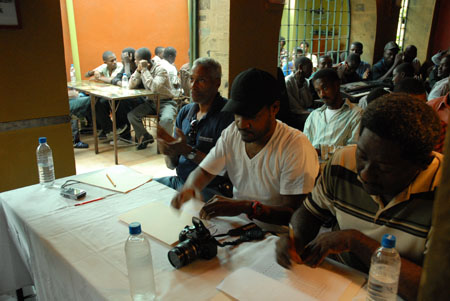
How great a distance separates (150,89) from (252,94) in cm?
382

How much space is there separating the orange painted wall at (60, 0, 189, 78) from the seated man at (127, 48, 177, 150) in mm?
2099

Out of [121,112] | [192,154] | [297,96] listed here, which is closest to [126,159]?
[121,112]

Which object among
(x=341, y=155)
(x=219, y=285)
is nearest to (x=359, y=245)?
(x=341, y=155)

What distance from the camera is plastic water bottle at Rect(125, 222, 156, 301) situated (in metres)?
1.13

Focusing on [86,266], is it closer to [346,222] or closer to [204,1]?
[346,222]

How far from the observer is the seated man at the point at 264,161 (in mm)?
1618

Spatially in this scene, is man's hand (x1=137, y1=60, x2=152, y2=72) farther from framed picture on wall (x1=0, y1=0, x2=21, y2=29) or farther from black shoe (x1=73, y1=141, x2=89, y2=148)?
framed picture on wall (x1=0, y1=0, x2=21, y2=29)

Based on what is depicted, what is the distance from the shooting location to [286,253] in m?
1.28

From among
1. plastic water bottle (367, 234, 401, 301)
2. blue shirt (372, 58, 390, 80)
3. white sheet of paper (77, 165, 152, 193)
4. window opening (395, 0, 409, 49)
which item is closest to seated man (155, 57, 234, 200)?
white sheet of paper (77, 165, 152, 193)

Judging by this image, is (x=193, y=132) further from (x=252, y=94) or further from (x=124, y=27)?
(x=124, y=27)

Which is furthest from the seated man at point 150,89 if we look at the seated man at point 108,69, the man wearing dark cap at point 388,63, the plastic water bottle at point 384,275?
the plastic water bottle at point 384,275

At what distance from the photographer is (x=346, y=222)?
52.9 inches

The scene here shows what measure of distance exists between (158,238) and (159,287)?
0.31 m

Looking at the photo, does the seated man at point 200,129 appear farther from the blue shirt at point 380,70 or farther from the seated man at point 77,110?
the blue shirt at point 380,70
